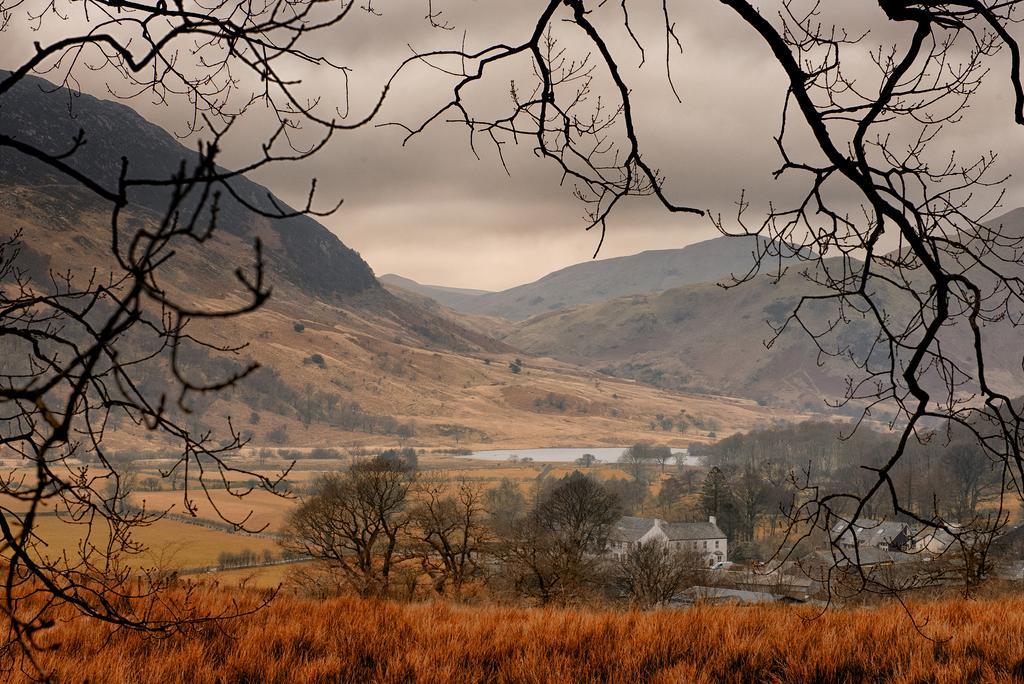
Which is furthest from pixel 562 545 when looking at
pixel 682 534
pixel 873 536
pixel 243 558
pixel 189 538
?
pixel 189 538

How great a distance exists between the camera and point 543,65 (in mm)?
3680

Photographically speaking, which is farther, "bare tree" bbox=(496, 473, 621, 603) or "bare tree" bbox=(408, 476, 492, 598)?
"bare tree" bbox=(496, 473, 621, 603)

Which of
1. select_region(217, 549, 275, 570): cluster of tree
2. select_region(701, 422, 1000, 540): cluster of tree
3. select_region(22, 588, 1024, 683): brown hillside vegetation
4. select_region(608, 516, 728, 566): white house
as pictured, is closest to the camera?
select_region(22, 588, 1024, 683): brown hillside vegetation

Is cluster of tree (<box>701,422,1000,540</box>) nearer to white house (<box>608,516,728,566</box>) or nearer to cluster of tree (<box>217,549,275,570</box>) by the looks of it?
white house (<box>608,516,728,566</box>)

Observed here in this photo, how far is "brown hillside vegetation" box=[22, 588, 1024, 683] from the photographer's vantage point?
14.9 ft

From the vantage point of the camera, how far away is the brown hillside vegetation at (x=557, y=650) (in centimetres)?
453

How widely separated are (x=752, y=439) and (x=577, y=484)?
373 feet

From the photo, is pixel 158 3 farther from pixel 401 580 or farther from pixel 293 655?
pixel 401 580

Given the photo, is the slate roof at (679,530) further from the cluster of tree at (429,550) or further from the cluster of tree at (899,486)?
the cluster of tree at (429,550)

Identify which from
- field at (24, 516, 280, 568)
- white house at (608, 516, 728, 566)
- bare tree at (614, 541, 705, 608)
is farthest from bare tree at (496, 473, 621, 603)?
field at (24, 516, 280, 568)

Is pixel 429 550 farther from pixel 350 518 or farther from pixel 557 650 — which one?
pixel 557 650

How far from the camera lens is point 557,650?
5.03 m

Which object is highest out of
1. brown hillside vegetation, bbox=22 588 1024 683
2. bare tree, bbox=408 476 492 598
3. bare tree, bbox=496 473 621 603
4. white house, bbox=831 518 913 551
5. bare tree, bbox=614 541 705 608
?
white house, bbox=831 518 913 551

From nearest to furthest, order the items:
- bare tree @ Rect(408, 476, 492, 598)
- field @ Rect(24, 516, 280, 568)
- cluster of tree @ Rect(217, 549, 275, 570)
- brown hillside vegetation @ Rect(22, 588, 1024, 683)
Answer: brown hillside vegetation @ Rect(22, 588, 1024, 683) < bare tree @ Rect(408, 476, 492, 598) < cluster of tree @ Rect(217, 549, 275, 570) < field @ Rect(24, 516, 280, 568)
